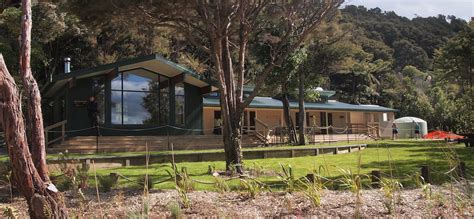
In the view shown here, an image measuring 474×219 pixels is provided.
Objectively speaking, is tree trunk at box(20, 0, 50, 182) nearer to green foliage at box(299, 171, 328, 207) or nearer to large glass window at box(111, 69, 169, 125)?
green foliage at box(299, 171, 328, 207)

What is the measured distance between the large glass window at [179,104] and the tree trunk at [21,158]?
65.8 ft

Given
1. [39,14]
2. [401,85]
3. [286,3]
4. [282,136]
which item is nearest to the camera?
[286,3]

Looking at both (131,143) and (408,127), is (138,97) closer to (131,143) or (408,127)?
(131,143)

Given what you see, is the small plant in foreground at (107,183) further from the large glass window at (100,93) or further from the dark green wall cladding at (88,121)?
the large glass window at (100,93)

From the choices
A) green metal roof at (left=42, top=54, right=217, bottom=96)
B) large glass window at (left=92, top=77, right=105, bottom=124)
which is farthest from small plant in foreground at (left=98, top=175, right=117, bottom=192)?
large glass window at (left=92, top=77, right=105, bottom=124)

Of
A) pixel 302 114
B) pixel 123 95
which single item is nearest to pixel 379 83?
pixel 302 114

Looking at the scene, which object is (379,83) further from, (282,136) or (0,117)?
(0,117)

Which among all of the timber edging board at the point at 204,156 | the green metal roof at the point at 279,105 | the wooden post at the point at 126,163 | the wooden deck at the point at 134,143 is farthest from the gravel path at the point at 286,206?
the green metal roof at the point at 279,105

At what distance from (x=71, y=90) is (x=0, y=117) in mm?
18097

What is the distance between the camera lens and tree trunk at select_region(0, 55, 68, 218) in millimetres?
4422

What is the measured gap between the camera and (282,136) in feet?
90.3

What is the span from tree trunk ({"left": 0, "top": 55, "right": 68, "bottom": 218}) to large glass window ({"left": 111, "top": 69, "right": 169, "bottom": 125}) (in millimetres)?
18325

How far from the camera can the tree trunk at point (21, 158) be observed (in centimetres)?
442

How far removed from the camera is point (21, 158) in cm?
441
